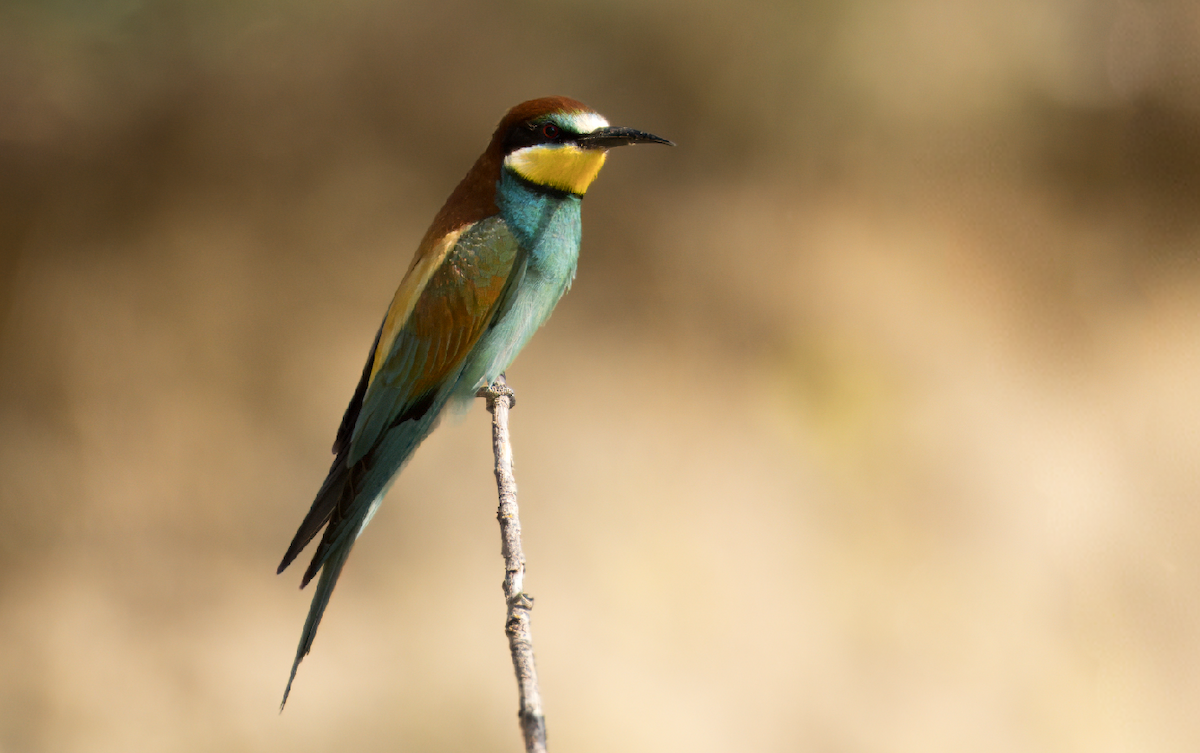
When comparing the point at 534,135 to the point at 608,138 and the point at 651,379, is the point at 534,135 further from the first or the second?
the point at 651,379

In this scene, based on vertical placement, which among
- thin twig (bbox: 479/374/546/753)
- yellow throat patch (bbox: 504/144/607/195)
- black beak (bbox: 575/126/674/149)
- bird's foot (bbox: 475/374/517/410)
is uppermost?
yellow throat patch (bbox: 504/144/607/195)

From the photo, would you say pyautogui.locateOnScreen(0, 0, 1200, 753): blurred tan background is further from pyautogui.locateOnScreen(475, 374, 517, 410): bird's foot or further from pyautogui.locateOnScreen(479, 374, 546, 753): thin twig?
pyautogui.locateOnScreen(479, 374, 546, 753): thin twig

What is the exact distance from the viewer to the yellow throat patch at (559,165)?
1.47 metres

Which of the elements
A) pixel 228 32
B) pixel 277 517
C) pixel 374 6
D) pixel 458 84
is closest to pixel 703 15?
pixel 458 84

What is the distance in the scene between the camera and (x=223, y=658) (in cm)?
319

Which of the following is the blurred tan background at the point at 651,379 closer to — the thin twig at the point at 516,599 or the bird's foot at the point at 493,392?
the bird's foot at the point at 493,392

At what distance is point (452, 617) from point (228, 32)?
2338mm

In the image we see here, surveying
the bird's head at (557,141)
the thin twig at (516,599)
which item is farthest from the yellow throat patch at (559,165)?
the thin twig at (516,599)

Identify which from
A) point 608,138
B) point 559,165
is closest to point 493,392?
point 559,165

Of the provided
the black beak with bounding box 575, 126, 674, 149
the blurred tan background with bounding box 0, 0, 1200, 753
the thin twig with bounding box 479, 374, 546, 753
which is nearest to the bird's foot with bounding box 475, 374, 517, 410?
the thin twig with bounding box 479, 374, 546, 753

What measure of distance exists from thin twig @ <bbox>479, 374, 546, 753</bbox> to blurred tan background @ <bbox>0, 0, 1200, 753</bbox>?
6.31ft

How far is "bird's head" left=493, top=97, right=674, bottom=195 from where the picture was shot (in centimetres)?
Result: 143

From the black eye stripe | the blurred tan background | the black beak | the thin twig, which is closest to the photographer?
the thin twig

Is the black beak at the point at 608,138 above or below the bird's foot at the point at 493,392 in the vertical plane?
above
